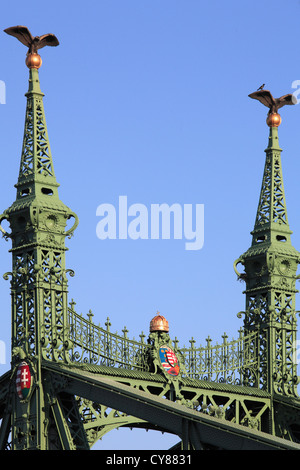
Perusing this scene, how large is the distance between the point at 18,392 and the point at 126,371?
5037 millimetres

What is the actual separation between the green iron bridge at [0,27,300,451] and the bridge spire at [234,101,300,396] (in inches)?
22.6

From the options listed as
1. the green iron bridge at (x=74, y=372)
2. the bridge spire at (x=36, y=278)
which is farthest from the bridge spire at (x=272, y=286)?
the bridge spire at (x=36, y=278)

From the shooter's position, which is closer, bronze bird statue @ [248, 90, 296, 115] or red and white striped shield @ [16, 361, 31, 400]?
red and white striped shield @ [16, 361, 31, 400]

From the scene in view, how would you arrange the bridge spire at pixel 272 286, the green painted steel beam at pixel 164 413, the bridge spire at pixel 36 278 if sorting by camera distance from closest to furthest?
the green painted steel beam at pixel 164 413 < the bridge spire at pixel 36 278 < the bridge spire at pixel 272 286

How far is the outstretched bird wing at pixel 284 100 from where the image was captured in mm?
84375

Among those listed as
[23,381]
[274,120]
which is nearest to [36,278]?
[23,381]

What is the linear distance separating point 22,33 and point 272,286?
17849mm

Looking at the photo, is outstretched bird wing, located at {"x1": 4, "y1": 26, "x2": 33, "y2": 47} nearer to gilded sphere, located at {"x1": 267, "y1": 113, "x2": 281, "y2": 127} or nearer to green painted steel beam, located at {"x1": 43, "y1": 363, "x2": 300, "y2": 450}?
green painted steel beam, located at {"x1": 43, "y1": 363, "x2": 300, "y2": 450}

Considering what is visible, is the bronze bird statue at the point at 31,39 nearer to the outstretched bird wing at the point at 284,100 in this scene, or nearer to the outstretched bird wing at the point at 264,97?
the outstretched bird wing at the point at 264,97

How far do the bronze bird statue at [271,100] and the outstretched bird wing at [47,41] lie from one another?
1337 centimetres

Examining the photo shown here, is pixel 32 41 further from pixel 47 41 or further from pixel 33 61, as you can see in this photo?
pixel 33 61

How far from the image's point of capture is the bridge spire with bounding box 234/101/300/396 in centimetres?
8088

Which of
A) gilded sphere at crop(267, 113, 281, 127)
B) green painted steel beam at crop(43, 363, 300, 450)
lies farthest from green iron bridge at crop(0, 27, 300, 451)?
gilded sphere at crop(267, 113, 281, 127)
